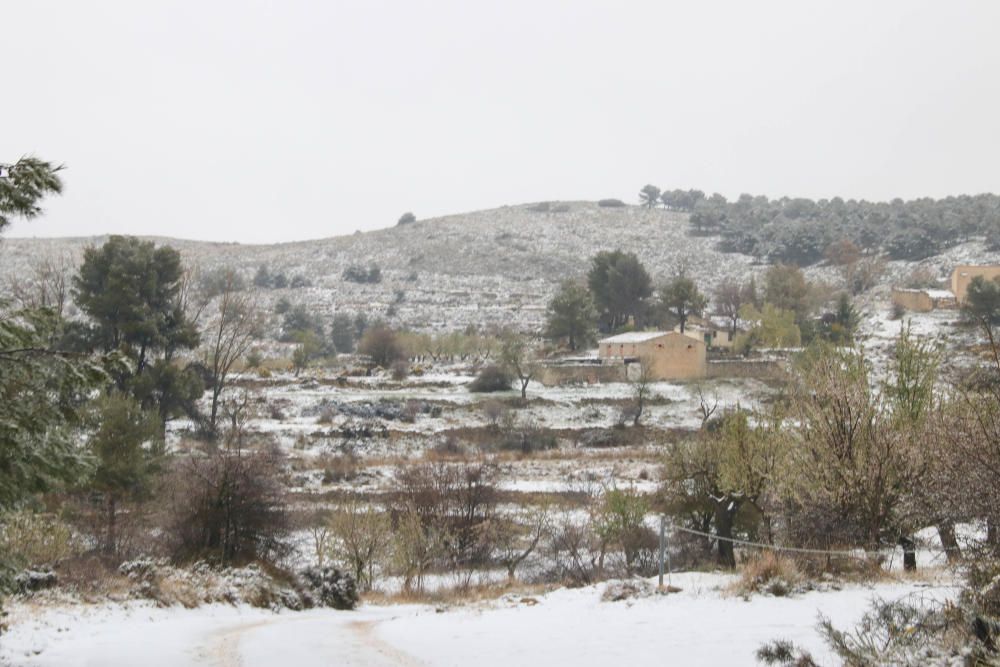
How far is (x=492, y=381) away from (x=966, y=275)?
54644 millimetres

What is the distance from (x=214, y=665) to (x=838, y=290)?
119 meters

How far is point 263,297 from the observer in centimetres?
12756

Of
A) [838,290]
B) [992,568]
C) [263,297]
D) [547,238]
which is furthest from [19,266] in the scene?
[992,568]

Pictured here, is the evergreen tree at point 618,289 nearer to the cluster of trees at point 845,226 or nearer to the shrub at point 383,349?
the shrub at point 383,349

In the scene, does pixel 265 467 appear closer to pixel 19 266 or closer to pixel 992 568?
pixel 992 568

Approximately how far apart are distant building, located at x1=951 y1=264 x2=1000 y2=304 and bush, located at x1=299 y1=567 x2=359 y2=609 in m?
85.9

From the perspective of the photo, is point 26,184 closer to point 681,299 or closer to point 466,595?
point 466,595

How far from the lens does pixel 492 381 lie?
70.9 meters

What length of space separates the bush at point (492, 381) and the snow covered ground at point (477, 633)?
53882 millimetres

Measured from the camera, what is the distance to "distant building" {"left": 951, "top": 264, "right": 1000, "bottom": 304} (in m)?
92.5

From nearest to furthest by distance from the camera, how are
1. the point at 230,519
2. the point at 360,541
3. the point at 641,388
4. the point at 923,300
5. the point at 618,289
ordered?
1. the point at 230,519
2. the point at 360,541
3. the point at 641,388
4. the point at 923,300
5. the point at 618,289

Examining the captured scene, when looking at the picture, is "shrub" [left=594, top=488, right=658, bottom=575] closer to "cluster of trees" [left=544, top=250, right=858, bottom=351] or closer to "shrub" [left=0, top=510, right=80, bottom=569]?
"shrub" [left=0, top=510, right=80, bottom=569]

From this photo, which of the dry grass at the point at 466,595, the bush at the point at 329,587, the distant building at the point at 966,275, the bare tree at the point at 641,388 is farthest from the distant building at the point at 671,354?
the bush at the point at 329,587

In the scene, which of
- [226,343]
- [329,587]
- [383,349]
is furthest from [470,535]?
[383,349]
